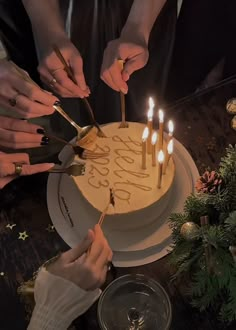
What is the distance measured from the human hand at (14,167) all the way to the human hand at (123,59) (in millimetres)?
264

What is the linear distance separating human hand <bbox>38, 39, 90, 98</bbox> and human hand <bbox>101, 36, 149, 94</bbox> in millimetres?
59

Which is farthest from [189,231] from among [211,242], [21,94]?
[21,94]

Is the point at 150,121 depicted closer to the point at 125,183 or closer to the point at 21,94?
the point at 125,183

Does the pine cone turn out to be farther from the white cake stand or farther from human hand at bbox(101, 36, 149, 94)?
human hand at bbox(101, 36, 149, 94)

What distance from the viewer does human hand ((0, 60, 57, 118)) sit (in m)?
1.06

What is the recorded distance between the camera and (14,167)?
0.97 m

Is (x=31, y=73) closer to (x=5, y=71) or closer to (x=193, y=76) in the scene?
(x=5, y=71)

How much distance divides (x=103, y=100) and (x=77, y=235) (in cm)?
59

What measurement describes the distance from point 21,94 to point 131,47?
29cm

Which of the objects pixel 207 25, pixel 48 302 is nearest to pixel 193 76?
pixel 207 25

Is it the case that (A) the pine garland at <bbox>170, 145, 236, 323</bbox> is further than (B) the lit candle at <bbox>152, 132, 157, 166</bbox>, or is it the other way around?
(B) the lit candle at <bbox>152, 132, 157, 166</bbox>

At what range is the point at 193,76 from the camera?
1683mm

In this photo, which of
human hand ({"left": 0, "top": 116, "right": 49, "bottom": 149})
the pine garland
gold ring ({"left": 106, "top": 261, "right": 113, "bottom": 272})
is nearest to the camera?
the pine garland

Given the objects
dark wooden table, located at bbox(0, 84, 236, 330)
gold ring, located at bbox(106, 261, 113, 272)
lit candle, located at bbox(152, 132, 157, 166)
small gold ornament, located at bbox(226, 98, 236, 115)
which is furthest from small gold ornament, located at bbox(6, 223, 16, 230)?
small gold ornament, located at bbox(226, 98, 236, 115)
